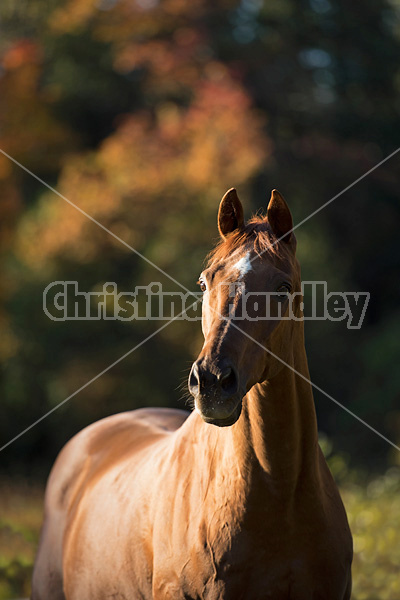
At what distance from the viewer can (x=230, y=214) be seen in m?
2.62

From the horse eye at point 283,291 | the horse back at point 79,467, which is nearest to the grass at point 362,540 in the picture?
the horse back at point 79,467

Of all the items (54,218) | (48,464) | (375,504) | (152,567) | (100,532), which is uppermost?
(152,567)

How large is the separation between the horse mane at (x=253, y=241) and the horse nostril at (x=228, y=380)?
0.54m

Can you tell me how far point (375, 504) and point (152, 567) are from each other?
496 centimetres

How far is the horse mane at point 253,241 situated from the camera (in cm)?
243

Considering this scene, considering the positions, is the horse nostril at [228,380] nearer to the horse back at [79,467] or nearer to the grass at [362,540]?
the horse back at [79,467]

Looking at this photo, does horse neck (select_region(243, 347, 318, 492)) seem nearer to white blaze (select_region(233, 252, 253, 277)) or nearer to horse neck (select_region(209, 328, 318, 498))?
horse neck (select_region(209, 328, 318, 498))

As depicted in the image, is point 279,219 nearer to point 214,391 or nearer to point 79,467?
point 214,391

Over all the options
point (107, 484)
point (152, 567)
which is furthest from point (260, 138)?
point (152, 567)

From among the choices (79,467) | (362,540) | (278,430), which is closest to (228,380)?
(278,430)

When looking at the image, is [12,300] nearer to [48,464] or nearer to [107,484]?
[48,464]

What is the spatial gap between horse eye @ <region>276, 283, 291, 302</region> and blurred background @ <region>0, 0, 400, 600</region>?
5.92 metres

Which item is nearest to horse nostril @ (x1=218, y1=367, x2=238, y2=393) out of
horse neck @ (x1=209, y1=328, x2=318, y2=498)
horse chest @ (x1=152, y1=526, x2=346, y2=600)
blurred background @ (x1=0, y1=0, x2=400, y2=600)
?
horse neck @ (x1=209, y1=328, x2=318, y2=498)

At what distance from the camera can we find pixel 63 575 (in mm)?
3629
